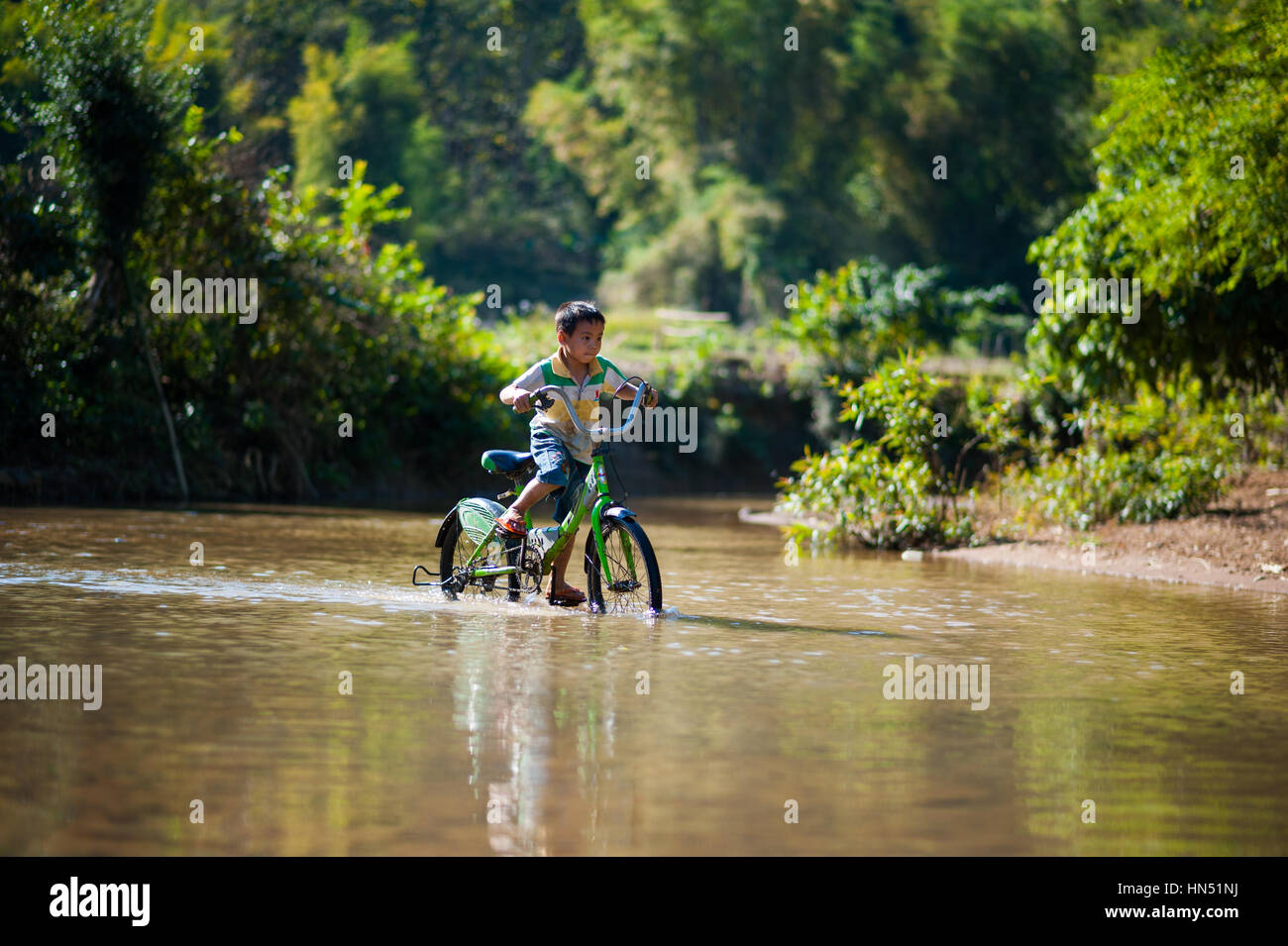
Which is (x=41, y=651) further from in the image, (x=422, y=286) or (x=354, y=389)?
(x=422, y=286)

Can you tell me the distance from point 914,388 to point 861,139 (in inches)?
1801

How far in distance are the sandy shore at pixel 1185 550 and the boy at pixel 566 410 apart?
6254 millimetres

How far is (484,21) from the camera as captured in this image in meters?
74.2

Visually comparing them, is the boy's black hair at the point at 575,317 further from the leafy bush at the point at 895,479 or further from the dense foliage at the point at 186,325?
the dense foliage at the point at 186,325

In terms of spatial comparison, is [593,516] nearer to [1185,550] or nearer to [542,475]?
[542,475]

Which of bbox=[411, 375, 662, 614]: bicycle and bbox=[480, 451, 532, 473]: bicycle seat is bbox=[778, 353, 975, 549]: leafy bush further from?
bbox=[480, 451, 532, 473]: bicycle seat

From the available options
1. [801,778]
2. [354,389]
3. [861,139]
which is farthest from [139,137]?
[861,139]

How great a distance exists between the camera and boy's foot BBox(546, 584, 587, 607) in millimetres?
10844

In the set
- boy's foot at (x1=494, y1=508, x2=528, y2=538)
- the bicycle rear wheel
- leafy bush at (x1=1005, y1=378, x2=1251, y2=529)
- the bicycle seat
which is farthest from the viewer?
leafy bush at (x1=1005, y1=378, x2=1251, y2=529)

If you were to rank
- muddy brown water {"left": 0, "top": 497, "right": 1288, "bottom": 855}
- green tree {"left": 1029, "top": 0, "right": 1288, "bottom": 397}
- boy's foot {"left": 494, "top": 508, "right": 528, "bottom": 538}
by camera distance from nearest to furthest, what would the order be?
muddy brown water {"left": 0, "top": 497, "right": 1288, "bottom": 855} < boy's foot {"left": 494, "top": 508, "right": 528, "bottom": 538} < green tree {"left": 1029, "top": 0, "right": 1288, "bottom": 397}

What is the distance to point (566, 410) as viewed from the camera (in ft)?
34.8

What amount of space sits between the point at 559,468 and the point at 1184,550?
7.46 m

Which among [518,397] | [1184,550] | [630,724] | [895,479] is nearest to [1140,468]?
[1184,550]

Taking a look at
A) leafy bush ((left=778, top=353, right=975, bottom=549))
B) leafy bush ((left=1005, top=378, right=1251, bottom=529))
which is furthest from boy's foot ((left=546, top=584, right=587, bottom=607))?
leafy bush ((left=1005, top=378, right=1251, bottom=529))
